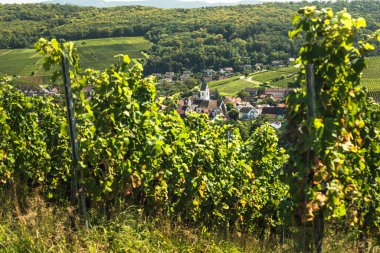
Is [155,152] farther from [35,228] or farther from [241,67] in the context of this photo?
[241,67]

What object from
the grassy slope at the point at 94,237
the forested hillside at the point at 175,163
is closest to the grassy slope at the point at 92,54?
the forested hillside at the point at 175,163

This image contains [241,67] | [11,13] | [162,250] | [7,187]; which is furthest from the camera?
[11,13]

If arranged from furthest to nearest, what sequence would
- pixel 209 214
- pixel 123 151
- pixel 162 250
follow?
pixel 209 214 → pixel 123 151 → pixel 162 250

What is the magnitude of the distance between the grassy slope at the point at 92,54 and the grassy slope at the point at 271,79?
2174cm

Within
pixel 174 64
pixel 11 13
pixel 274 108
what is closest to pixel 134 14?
pixel 11 13

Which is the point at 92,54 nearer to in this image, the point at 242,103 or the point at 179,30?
the point at 242,103

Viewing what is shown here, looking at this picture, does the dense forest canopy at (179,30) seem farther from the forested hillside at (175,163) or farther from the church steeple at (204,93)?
the forested hillside at (175,163)

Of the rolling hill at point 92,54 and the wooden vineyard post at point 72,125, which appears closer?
the wooden vineyard post at point 72,125

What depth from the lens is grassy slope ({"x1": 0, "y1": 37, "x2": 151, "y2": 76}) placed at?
9150 cm

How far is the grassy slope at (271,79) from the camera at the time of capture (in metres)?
85.0

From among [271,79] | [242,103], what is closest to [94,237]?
[242,103]

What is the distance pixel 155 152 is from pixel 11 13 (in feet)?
604

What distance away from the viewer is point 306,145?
4137mm

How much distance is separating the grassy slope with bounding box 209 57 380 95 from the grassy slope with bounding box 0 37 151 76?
71.3 feet
